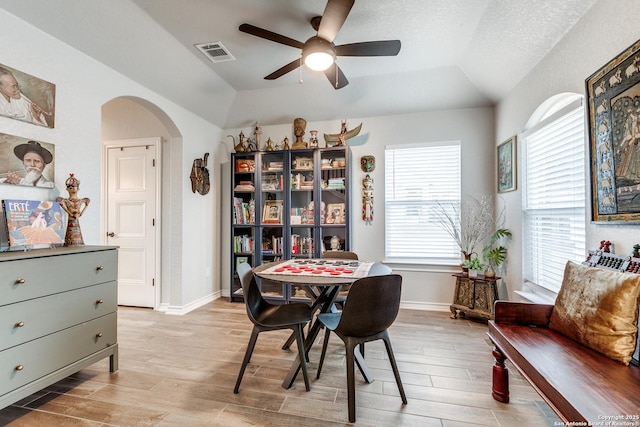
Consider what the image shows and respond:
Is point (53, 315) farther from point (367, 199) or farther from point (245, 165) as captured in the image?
point (367, 199)

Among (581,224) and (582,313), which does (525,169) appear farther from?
(582,313)

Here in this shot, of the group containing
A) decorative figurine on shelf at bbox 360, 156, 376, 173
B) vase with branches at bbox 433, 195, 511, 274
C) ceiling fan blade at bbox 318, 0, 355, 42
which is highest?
ceiling fan blade at bbox 318, 0, 355, 42

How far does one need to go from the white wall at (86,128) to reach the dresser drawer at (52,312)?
65 cm

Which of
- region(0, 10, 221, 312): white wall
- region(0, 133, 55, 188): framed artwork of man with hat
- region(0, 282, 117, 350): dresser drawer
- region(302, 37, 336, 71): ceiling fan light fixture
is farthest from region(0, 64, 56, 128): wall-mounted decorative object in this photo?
region(302, 37, 336, 71): ceiling fan light fixture

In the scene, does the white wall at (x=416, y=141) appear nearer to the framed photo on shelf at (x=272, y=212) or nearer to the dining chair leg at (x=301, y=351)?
the framed photo on shelf at (x=272, y=212)

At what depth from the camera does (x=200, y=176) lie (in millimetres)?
3893

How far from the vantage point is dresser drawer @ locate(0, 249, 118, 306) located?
5.25 feet

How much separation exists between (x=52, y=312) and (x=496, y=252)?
391cm

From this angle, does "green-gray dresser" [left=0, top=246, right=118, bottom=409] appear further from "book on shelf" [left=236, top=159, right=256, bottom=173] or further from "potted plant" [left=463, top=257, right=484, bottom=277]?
"potted plant" [left=463, top=257, right=484, bottom=277]

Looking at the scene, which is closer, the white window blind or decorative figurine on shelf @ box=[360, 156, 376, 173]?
the white window blind

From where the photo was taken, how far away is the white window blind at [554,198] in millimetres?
2164

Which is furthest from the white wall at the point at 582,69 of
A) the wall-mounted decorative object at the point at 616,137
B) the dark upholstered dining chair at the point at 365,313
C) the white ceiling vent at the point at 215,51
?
the white ceiling vent at the point at 215,51

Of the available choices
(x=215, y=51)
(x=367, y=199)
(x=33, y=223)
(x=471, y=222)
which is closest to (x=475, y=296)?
(x=471, y=222)

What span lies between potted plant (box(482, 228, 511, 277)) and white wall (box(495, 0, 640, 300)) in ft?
0.46
